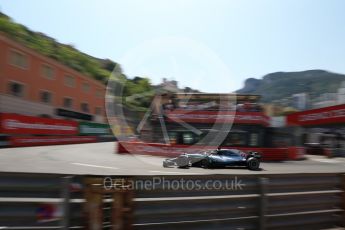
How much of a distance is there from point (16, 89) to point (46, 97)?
6.48 metres

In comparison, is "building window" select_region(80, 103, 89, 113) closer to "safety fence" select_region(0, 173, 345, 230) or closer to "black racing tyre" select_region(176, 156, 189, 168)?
"black racing tyre" select_region(176, 156, 189, 168)

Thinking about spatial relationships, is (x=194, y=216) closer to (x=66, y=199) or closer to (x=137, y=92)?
(x=66, y=199)

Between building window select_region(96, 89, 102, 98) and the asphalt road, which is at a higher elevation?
building window select_region(96, 89, 102, 98)

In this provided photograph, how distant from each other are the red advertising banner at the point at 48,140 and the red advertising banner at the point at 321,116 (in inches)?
919

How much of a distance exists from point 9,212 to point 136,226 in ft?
4.27

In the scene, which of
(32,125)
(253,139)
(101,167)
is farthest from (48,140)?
(101,167)

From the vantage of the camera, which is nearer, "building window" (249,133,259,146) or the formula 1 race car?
the formula 1 race car

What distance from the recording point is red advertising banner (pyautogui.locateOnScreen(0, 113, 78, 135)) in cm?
2884

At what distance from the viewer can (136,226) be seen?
4.28m

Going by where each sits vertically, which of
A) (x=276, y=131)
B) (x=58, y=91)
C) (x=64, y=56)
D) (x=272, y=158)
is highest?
(x=64, y=56)

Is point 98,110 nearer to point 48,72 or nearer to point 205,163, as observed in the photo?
point 48,72

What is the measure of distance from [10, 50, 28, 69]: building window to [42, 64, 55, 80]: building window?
4112 millimetres

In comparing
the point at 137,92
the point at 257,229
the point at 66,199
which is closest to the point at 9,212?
the point at 66,199

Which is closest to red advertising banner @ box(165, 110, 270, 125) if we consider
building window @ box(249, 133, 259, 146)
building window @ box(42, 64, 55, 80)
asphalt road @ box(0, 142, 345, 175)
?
building window @ box(249, 133, 259, 146)
